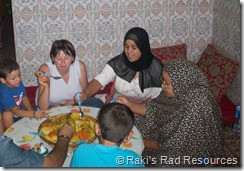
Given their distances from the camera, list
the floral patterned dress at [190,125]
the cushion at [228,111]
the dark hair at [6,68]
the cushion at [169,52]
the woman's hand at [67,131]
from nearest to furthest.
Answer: the woman's hand at [67,131]
the floral patterned dress at [190,125]
the dark hair at [6,68]
the cushion at [228,111]
the cushion at [169,52]

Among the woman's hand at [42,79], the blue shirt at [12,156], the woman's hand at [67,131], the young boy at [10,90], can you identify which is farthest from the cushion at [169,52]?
the blue shirt at [12,156]

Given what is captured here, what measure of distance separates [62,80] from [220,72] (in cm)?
173

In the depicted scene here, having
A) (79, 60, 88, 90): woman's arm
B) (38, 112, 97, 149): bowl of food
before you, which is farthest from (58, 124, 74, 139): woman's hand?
(79, 60, 88, 90): woman's arm

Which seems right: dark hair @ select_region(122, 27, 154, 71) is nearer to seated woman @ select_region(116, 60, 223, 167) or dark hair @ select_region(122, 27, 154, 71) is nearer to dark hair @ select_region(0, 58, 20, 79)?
seated woman @ select_region(116, 60, 223, 167)

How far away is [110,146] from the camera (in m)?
2.05

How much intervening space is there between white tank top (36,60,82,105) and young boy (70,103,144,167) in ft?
4.81

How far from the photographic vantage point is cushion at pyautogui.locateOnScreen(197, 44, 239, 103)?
3957 millimetres

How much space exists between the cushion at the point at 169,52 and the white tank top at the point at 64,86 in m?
1.25

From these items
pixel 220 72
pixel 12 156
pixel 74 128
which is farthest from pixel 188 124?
pixel 220 72

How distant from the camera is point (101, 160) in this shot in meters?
2.02

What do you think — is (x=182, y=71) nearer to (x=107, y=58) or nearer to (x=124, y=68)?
(x=124, y=68)

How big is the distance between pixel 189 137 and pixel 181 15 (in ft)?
7.34

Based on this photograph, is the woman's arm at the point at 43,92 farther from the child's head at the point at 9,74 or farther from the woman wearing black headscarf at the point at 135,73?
the woman wearing black headscarf at the point at 135,73

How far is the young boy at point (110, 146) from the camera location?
203cm
